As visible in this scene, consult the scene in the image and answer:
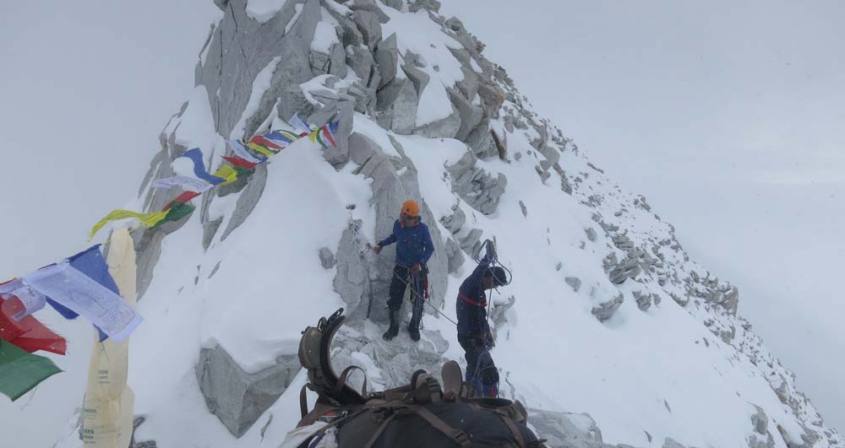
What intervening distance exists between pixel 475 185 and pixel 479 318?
32.8 ft

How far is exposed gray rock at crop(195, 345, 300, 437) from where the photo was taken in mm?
6332

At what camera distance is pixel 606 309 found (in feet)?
53.7

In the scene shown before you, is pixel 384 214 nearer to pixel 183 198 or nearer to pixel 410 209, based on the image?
pixel 410 209

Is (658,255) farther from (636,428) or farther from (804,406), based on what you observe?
(636,428)

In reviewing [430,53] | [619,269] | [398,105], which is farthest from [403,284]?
[619,269]

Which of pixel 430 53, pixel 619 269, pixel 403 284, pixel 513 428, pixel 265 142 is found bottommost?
pixel 619 269

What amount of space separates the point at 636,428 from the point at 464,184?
306 inches

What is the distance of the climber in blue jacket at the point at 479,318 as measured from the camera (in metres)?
6.34

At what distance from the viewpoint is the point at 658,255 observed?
33406 mm

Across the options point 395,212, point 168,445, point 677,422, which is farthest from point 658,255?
point 168,445

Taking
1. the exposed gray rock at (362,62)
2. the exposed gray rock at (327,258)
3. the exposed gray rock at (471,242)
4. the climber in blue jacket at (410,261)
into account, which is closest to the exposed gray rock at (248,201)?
the exposed gray rock at (327,258)

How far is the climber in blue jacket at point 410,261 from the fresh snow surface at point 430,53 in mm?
8390

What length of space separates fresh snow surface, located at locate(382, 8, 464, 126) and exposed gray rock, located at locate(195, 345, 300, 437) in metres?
9.89

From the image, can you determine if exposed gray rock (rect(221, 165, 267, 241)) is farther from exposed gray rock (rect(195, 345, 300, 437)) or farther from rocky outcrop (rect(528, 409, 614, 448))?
rocky outcrop (rect(528, 409, 614, 448))
